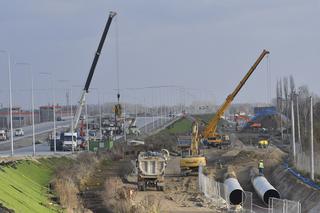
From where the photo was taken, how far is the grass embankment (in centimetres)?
2305

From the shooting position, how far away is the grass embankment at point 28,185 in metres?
23.0

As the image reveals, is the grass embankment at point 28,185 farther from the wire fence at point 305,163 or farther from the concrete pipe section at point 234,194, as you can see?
the wire fence at point 305,163

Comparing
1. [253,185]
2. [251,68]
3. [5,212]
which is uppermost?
[251,68]

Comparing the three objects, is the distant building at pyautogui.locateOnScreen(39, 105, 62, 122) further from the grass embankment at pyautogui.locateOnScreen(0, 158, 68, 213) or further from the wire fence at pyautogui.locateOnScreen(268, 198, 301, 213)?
the wire fence at pyautogui.locateOnScreen(268, 198, 301, 213)

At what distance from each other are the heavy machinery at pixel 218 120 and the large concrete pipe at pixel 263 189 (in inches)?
862

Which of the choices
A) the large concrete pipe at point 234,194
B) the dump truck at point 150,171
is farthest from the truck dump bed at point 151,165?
the large concrete pipe at point 234,194

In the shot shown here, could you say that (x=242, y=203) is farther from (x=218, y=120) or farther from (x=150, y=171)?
(x=218, y=120)

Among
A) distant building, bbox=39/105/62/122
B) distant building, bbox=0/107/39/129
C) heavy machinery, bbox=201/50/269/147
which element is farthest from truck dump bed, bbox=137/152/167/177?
distant building, bbox=39/105/62/122

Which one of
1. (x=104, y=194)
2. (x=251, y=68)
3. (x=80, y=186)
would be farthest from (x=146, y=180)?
(x=251, y=68)

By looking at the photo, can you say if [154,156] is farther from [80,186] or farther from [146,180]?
[80,186]

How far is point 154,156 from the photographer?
4278 centimetres

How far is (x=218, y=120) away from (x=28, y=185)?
1617 inches

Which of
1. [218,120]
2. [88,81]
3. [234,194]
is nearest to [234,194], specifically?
[234,194]

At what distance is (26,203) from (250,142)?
231ft
